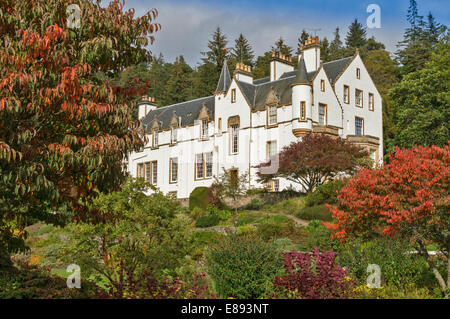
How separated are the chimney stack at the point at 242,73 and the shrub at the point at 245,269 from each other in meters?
32.8

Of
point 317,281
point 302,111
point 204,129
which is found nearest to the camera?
point 317,281

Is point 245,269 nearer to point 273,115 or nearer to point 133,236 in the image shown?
point 133,236

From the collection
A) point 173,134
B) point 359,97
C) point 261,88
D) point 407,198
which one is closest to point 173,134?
point 173,134

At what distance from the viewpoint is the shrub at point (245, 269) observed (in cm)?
1272

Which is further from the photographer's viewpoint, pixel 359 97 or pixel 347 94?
pixel 359 97

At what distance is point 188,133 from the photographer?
4825 centimetres

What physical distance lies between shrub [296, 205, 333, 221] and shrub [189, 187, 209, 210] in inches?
364

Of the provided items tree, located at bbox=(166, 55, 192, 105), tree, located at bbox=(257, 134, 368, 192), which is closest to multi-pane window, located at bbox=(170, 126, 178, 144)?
tree, located at bbox=(257, 134, 368, 192)

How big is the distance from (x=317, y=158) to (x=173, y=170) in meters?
19.2

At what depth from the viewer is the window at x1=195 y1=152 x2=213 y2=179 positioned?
44.9 meters

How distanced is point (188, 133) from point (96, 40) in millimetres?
39733

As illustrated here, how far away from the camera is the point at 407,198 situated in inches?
496

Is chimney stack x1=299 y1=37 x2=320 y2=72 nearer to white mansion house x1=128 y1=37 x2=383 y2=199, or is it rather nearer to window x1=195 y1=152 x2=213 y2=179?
white mansion house x1=128 y1=37 x2=383 y2=199

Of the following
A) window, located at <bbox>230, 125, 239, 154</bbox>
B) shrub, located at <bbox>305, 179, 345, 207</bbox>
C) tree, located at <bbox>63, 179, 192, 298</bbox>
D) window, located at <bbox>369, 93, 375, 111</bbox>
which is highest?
window, located at <bbox>369, 93, 375, 111</bbox>
